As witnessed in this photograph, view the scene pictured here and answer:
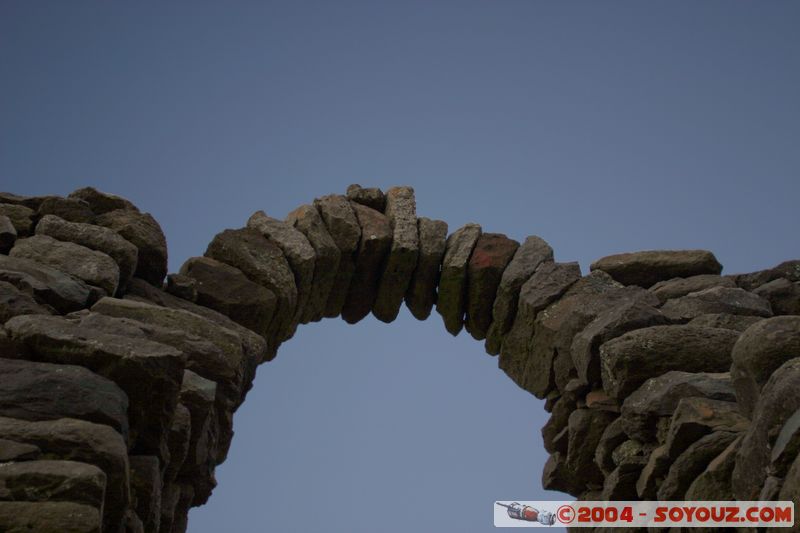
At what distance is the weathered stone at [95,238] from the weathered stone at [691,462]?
11.6 feet

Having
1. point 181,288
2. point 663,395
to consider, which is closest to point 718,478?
point 663,395

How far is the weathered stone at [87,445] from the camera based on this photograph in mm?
3902

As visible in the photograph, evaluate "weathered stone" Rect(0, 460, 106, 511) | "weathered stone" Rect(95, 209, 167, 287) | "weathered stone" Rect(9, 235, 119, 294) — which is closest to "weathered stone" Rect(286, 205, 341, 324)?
"weathered stone" Rect(95, 209, 167, 287)

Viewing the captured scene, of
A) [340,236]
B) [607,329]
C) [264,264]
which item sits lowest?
[607,329]

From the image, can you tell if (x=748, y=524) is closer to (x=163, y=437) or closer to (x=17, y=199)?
(x=163, y=437)

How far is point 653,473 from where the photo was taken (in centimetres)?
555

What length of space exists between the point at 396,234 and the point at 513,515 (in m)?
2.87

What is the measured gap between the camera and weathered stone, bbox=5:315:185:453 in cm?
445

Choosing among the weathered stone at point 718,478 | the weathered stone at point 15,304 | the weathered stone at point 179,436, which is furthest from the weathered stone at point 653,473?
the weathered stone at point 15,304

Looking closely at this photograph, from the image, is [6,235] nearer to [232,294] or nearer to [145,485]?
[232,294]

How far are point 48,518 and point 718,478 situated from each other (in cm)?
303

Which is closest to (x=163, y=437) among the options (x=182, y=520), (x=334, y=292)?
(x=182, y=520)

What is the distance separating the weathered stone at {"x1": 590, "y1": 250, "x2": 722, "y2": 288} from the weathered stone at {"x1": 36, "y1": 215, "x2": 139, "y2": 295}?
3.80 meters

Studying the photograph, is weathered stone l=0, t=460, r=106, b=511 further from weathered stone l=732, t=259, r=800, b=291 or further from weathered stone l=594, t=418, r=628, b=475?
weathered stone l=732, t=259, r=800, b=291
